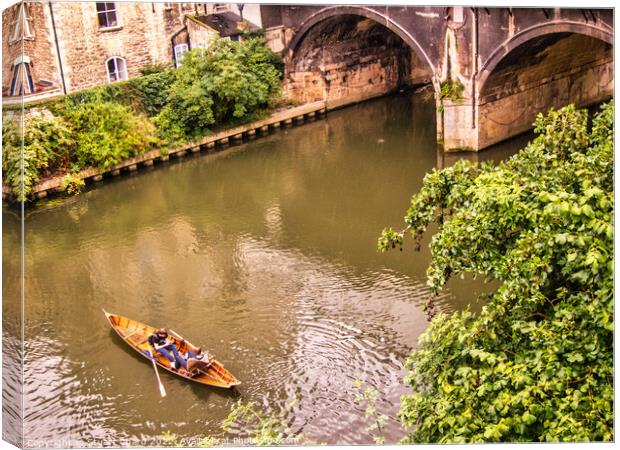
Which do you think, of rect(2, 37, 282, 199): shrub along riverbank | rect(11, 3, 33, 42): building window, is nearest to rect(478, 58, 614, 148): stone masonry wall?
rect(2, 37, 282, 199): shrub along riverbank

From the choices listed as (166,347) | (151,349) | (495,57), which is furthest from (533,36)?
(151,349)

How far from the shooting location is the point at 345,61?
72.4ft

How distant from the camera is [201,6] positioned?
1944 centimetres

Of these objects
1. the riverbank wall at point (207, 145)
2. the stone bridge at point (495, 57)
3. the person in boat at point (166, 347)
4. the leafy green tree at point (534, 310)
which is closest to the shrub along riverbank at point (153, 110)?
the riverbank wall at point (207, 145)

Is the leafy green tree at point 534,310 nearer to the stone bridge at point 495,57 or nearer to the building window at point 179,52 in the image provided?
the stone bridge at point 495,57

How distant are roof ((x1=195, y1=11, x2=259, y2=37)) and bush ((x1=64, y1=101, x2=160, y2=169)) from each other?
292 centimetres

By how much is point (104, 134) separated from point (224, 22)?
4062 millimetres

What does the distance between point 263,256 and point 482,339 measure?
7109 mm

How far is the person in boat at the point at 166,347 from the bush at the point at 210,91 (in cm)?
897

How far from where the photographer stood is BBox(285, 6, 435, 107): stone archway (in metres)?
20.5

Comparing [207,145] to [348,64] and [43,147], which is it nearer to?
[43,147]

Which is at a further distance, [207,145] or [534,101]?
[207,145]

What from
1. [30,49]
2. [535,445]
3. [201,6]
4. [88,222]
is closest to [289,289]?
[88,222]

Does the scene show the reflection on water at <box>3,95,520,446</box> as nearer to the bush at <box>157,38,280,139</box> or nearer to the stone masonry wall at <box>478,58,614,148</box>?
the bush at <box>157,38,280,139</box>
